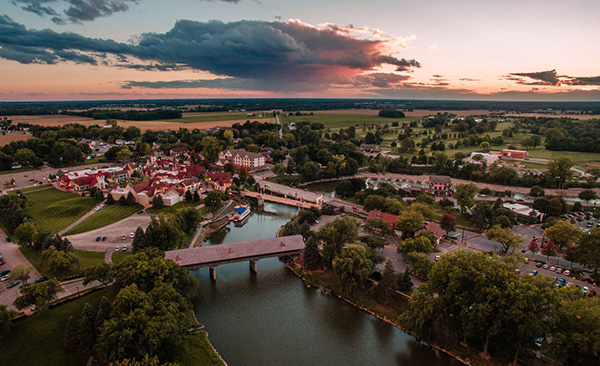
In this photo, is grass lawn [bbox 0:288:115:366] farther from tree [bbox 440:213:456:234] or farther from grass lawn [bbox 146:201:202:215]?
tree [bbox 440:213:456:234]

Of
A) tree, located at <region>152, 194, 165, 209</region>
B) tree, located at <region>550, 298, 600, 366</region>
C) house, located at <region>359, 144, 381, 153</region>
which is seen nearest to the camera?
tree, located at <region>550, 298, 600, 366</region>

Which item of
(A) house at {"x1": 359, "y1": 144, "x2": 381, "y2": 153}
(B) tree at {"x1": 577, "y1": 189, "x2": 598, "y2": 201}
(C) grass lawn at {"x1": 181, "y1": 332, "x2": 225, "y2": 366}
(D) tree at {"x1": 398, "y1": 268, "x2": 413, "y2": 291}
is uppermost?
(A) house at {"x1": 359, "y1": 144, "x2": 381, "y2": 153}

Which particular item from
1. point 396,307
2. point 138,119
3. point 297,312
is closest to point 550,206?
point 396,307

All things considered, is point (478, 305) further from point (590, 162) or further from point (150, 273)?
point (590, 162)

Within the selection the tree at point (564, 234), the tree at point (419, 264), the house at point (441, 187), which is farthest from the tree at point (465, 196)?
the tree at point (419, 264)

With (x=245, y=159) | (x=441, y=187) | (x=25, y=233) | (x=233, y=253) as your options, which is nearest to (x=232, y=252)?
(x=233, y=253)

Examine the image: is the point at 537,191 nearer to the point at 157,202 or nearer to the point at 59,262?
the point at 157,202

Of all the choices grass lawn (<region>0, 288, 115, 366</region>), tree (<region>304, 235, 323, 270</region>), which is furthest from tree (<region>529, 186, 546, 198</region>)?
grass lawn (<region>0, 288, 115, 366</region>)
